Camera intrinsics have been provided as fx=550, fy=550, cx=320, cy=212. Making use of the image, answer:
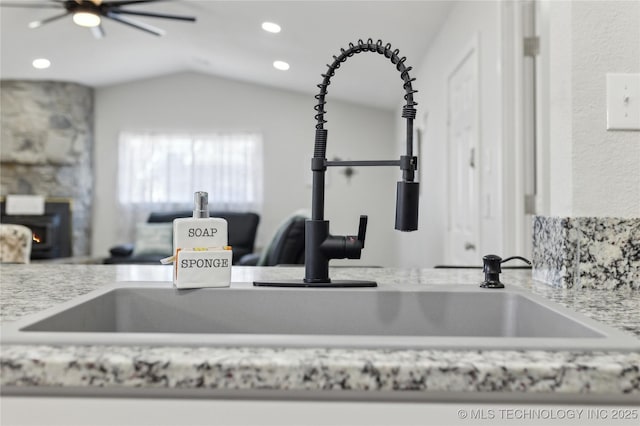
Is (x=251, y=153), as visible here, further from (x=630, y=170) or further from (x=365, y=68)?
(x=630, y=170)

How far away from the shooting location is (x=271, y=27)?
4930 millimetres

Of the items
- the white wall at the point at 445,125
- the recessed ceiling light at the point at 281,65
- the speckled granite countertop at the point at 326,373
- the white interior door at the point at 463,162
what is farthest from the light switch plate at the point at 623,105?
the recessed ceiling light at the point at 281,65

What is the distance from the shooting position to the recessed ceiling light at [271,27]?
4.85 meters

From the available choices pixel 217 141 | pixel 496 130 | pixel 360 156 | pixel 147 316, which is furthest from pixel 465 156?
pixel 217 141

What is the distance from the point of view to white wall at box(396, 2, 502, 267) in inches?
105

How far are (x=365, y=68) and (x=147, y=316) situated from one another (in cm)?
488

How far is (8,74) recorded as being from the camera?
6375 mm

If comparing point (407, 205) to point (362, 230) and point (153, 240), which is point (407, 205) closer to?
point (362, 230)

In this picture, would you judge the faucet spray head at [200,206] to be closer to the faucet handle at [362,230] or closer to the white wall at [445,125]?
the faucet handle at [362,230]

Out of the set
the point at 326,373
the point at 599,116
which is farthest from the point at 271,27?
the point at 326,373

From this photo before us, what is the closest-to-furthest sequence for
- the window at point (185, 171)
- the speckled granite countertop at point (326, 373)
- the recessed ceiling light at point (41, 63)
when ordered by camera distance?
the speckled granite countertop at point (326, 373), the recessed ceiling light at point (41, 63), the window at point (185, 171)

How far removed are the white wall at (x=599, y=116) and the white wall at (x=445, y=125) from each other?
5.39 ft

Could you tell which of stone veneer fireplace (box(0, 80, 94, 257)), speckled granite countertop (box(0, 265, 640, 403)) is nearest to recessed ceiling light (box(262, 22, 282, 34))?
stone veneer fireplace (box(0, 80, 94, 257))

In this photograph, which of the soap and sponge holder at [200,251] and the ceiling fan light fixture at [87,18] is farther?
the ceiling fan light fixture at [87,18]
